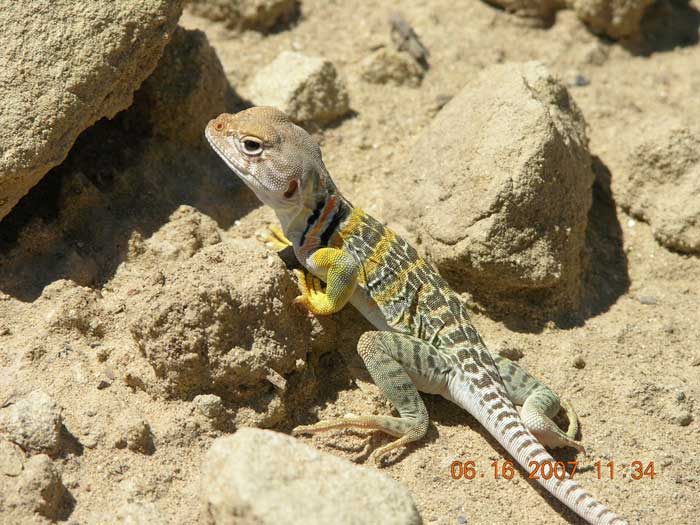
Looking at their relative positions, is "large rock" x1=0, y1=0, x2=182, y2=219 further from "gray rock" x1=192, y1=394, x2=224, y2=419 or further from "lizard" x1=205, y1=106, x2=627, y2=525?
"gray rock" x1=192, y1=394, x2=224, y2=419

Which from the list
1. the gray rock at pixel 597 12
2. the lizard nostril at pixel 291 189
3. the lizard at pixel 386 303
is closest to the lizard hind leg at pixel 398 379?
the lizard at pixel 386 303

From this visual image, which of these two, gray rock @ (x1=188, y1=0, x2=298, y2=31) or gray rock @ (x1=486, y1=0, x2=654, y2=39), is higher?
gray rock @ (x1=188, y1=0, x2=298, y2=31)

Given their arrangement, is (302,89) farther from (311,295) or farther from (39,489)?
(39,489)

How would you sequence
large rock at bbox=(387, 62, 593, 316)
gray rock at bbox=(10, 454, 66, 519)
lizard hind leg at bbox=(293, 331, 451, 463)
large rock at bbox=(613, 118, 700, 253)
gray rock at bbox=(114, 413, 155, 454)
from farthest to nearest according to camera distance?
large rock at bbox=(613, 118, 700, 253) < large rock at bbox=(387, 62, 593, 316) < lizard hind leg at bbox=(293, 331, 451, 463) < gray rock at bbox=(114, 413, 155, 454) < gray rock at bbox=(10, 454, 66, 519)

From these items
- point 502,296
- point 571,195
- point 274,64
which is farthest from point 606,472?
point 274,64

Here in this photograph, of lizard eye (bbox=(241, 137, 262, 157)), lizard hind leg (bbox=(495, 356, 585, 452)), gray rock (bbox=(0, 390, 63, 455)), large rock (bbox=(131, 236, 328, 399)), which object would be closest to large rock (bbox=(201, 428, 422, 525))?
large rock (bbox=(131, 236, 328, 399))
